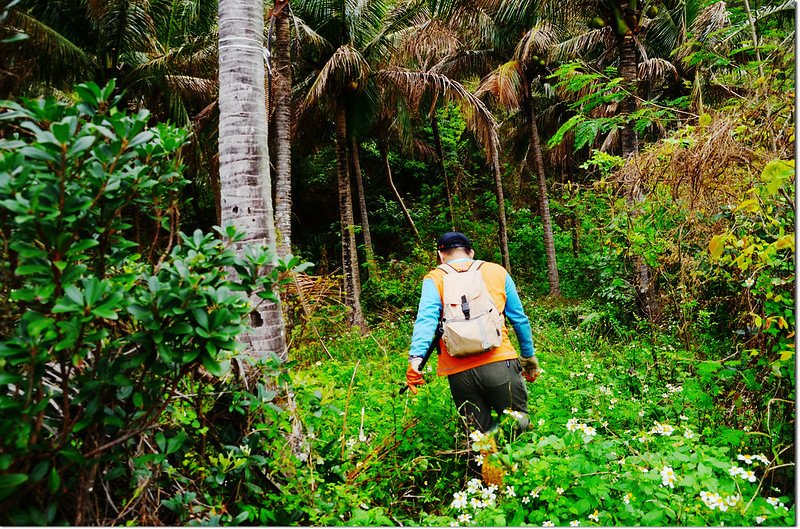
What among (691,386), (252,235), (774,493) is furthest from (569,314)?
(252,235)

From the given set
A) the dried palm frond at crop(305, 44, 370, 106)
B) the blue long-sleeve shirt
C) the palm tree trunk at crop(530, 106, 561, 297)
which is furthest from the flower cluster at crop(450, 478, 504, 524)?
the palm tree trunk at crop(530, 106, 561, 297)

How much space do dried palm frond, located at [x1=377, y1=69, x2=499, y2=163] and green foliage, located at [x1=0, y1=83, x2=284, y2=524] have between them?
33.5 ft

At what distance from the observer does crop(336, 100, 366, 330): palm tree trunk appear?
11.7 m

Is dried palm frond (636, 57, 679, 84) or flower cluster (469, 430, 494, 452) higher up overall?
dried palm frond (636, 57, 679, 84)

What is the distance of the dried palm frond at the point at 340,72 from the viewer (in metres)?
11.2

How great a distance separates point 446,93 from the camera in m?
11.7

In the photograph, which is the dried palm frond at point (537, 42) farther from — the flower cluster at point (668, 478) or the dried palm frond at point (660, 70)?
the flower cluster at point (668, 478)

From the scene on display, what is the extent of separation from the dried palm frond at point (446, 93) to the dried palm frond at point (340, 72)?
2.60 feet

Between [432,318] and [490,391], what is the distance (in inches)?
24.3

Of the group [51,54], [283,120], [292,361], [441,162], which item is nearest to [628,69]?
[283,120]

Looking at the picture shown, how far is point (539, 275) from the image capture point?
19656 mm

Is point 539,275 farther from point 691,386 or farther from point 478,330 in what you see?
point 478,330

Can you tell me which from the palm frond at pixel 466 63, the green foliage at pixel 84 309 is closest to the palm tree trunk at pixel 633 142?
the green foliage at pixel 84 309

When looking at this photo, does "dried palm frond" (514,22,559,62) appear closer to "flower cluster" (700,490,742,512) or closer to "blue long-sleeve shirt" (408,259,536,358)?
"blue long-sleeve shirt" (408,259,536,358)
